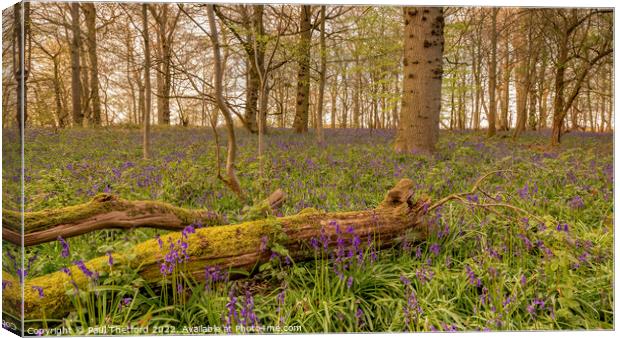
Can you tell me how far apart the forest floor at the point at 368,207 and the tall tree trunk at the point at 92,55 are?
269 mm

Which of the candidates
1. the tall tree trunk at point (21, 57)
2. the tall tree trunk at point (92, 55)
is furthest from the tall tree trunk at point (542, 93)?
the tall tree trunk at point (21, 57)

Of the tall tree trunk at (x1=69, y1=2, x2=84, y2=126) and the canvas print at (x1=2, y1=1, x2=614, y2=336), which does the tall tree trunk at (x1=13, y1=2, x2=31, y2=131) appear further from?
the tall tree trunk at (x1=69, y1=2, x2=84, y2=126)

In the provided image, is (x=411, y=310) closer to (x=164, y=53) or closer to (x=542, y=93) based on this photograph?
(x=542, y=93)

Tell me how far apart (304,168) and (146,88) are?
1636 millimetres

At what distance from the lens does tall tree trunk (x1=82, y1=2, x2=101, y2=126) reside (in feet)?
10.6

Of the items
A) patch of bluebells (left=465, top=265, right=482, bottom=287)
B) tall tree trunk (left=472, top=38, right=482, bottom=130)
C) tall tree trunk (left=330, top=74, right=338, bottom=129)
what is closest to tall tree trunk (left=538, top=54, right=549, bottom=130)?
tall tree trunk (left=472, top=38, right=482, bottom=130)

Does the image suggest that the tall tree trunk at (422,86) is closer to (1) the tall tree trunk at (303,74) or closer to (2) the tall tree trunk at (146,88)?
(1) the tall tree trunk at (303,74)

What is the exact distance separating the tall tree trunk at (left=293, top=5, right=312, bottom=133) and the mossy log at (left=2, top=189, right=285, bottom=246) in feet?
3.32

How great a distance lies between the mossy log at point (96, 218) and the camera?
3031 mm

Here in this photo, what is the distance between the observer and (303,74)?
12.9 ft

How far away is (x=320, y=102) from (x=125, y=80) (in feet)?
5.80

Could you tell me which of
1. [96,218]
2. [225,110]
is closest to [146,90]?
[225,110]

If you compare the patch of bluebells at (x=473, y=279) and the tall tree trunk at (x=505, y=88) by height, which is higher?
the tall tree trunk at (x=505, y=88)

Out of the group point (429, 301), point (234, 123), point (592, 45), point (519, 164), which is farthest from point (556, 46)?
point (234, 123)
